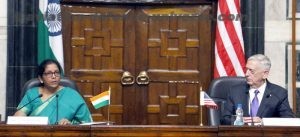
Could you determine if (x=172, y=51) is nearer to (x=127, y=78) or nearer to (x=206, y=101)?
(x=127, y=78)

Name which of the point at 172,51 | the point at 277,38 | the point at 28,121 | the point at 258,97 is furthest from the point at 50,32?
the point at 28,121

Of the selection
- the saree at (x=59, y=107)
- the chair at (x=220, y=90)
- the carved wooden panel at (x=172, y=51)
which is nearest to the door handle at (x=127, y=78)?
the carved wooden panel at (x=172, y=51)

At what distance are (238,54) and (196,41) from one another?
619 mm

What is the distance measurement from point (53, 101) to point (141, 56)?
7.57ft

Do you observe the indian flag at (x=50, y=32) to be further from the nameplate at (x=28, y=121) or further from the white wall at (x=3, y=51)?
the nameplate at (x=28, y=121)

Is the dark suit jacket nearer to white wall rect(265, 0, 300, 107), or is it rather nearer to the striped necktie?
the striped necktie

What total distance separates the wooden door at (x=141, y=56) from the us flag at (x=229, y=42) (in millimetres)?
293

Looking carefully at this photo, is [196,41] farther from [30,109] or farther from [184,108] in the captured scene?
[30,109]

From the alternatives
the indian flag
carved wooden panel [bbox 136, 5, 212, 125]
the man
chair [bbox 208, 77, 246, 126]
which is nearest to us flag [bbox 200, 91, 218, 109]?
the man

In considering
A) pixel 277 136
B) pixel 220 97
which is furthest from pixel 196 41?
pixel 277 136

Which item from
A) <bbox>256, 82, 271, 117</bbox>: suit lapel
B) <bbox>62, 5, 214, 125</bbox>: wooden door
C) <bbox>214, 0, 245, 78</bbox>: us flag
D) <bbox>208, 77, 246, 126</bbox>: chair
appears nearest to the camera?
<bbox>256, 82, 271, 117</bbox>: suit lapel

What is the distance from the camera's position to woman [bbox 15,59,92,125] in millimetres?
9977

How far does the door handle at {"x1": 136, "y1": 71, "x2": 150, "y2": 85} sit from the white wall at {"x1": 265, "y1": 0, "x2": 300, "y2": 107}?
139 cm

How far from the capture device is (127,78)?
39.7ft
